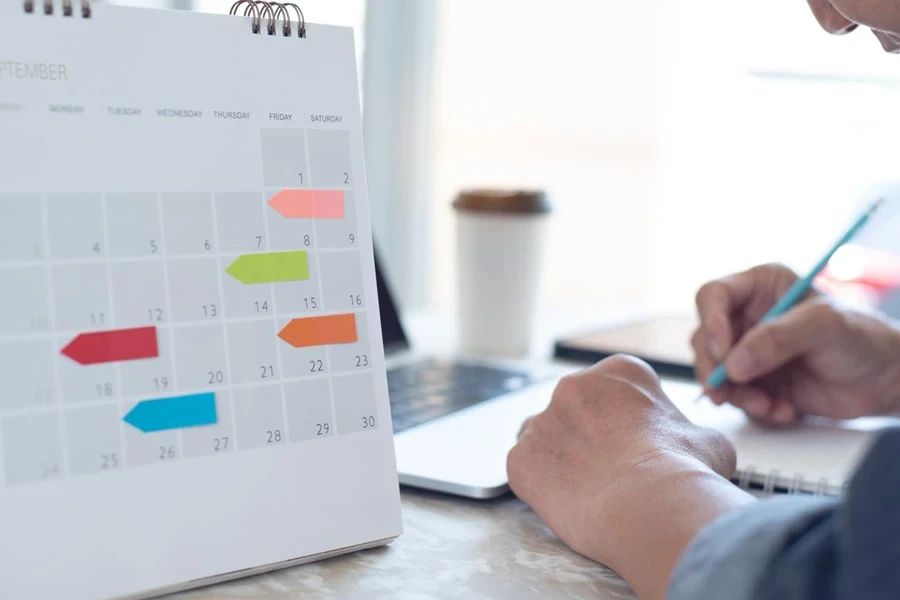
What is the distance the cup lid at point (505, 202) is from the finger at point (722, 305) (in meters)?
0.27

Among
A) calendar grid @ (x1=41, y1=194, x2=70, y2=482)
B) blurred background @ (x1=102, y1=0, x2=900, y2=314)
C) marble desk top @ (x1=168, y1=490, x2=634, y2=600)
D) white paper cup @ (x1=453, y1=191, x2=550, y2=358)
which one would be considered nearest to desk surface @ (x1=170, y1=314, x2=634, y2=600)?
marble desk top @ (x1=168, y1=490, x2=634, y2=600)

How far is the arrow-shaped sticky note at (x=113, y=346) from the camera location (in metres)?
0.48

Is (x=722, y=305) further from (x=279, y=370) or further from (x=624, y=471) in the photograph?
(x=279, y=370)

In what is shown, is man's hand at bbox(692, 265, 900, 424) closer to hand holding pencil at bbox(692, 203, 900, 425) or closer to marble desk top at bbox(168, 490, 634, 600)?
hand holding pencil at bbox(692, 203, 900, 425)

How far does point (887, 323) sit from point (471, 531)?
580 millimetres

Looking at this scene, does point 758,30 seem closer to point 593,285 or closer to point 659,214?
point 659,214

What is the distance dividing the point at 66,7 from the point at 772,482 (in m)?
0.58

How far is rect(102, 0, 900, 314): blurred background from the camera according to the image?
11.5ft

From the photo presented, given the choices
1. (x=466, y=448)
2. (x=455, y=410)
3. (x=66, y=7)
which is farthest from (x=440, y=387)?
(x=66, y=7)

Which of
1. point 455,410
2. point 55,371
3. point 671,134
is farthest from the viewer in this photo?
point 671,134

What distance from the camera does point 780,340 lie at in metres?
0.89

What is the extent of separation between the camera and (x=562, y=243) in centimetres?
412

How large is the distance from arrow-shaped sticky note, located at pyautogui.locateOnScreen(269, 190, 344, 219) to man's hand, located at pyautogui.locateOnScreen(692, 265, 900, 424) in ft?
1.56

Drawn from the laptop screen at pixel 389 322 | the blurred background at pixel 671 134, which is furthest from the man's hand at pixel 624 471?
the blurred background at pixel 671 134
